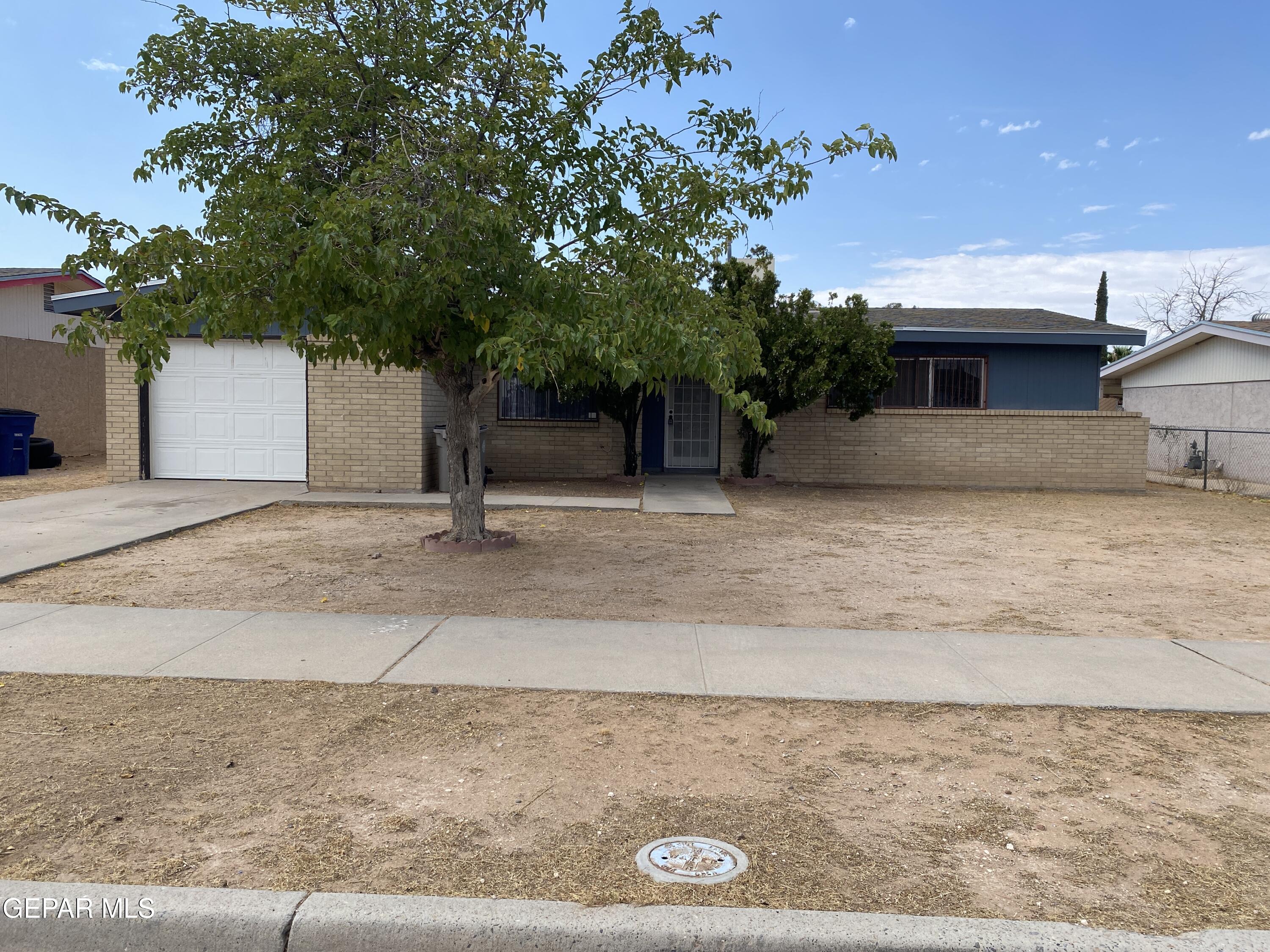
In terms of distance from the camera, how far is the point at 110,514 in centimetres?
1166

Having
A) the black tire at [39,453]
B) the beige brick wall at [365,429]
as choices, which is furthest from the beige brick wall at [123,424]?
the black tire at [39,453]

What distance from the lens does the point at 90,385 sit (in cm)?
2303

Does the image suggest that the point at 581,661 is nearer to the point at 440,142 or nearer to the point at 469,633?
the point at 469,633

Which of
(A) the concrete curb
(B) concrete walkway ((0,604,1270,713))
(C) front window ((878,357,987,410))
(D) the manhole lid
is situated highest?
(C) front window ((878,357,987,410))

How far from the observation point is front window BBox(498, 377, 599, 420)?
18.3 meters

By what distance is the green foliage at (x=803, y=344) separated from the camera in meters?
15.6

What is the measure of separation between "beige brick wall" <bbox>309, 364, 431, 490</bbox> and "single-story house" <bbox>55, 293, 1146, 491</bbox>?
0.07ft

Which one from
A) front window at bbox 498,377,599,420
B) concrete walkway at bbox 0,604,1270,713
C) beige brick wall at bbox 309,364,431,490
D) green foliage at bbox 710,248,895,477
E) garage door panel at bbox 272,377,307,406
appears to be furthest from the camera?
front window at bbox 498,377,599,420

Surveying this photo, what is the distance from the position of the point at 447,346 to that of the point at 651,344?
250 cm

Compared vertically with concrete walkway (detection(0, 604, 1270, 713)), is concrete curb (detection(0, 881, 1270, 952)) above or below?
below

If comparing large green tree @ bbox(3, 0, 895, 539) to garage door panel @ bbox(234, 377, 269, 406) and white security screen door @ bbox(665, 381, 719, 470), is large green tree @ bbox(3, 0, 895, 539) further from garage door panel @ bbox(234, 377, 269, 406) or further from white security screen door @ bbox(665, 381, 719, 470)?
white security screen door @ bbox(665, 381, 719, 470)

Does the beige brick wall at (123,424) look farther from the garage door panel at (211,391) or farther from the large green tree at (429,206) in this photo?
the large green tree at (429,206)

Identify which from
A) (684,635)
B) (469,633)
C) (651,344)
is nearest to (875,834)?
(684,635)

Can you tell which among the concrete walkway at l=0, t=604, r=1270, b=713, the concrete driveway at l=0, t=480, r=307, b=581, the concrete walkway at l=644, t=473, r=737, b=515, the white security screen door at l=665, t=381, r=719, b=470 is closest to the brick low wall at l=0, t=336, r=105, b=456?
the concrete driveway at l=0, t=480, r=307, b=581
